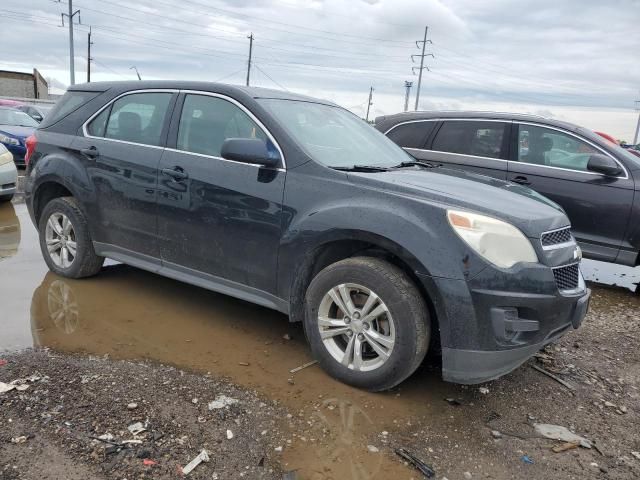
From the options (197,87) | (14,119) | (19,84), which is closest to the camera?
(197,87)

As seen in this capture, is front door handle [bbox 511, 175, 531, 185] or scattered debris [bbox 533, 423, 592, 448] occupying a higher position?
front door handle [bbox 511, 175, 531, 185]

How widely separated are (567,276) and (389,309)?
109cm

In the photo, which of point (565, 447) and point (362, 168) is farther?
point (362, 168)

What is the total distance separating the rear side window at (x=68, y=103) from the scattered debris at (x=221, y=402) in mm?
3056

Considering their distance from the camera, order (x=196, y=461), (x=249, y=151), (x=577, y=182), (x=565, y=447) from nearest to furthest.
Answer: (x=196, y=461) < (x=565, y=447) < (x=249, y=151) < (x=577, y=182)

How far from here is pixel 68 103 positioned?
491 centimetres

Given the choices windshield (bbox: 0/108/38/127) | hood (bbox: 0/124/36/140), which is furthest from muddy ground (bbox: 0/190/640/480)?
windshield (bbox: 0/108/38/127)

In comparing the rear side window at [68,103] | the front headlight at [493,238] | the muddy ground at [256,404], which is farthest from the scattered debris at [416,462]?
the rear side window at [68,103]

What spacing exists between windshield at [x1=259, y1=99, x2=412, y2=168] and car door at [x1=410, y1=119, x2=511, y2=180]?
6.88ft

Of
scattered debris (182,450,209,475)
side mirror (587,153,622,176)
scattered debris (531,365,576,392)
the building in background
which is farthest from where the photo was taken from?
the building in background

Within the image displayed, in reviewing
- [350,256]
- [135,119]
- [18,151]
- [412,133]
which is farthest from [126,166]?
[18,151]

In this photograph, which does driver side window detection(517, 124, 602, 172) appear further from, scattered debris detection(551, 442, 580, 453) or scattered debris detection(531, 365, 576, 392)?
scattered debris detection(551, 442, 580, 453)

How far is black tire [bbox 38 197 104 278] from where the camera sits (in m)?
4.69

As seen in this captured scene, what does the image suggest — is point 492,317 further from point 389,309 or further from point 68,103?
point 68,103
